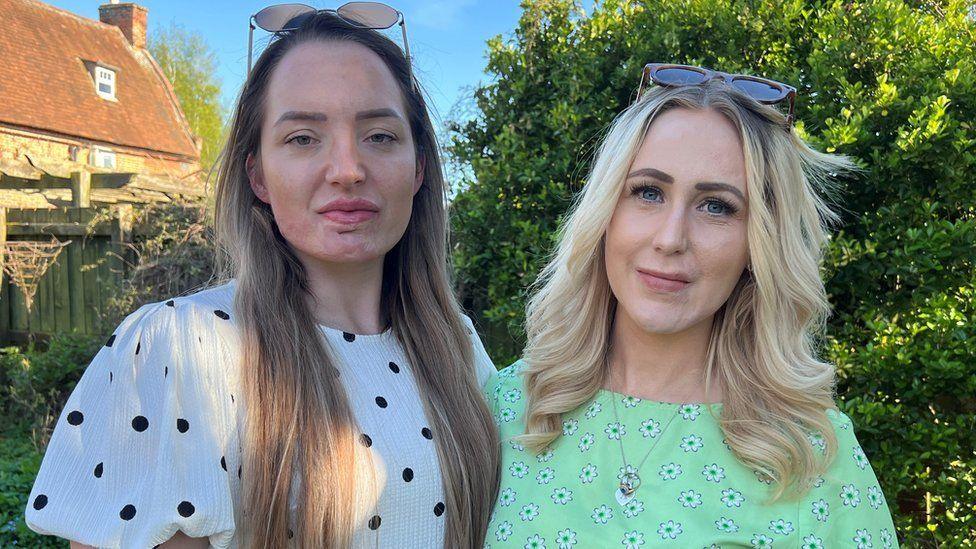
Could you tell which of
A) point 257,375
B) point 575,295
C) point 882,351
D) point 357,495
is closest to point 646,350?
point 575,295

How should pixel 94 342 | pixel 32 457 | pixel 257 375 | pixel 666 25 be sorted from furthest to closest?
pixel 94 342 < pixel 32 457 < pixel 666 25 < pixel 257 375

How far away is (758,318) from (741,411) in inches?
9.8

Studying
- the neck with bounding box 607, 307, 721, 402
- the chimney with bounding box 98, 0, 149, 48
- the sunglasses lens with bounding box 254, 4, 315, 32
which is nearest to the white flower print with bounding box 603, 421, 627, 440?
the neck with bounding box 607, 307, 721, 402

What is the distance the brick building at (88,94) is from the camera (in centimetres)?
1750

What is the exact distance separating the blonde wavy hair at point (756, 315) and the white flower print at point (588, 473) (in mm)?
128

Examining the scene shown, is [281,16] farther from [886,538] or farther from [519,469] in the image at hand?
[886,538]

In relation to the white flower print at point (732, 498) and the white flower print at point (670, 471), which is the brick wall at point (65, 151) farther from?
the white flower print at point (732, 498)

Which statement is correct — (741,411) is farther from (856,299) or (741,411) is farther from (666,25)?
(666,25)

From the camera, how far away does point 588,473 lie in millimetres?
1815

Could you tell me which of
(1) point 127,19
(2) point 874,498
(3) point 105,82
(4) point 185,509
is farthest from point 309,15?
(1) point 127,19

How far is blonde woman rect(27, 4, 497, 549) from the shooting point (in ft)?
4.61

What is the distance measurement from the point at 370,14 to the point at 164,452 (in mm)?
1229

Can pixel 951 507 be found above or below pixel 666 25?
below

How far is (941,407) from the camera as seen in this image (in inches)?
130
